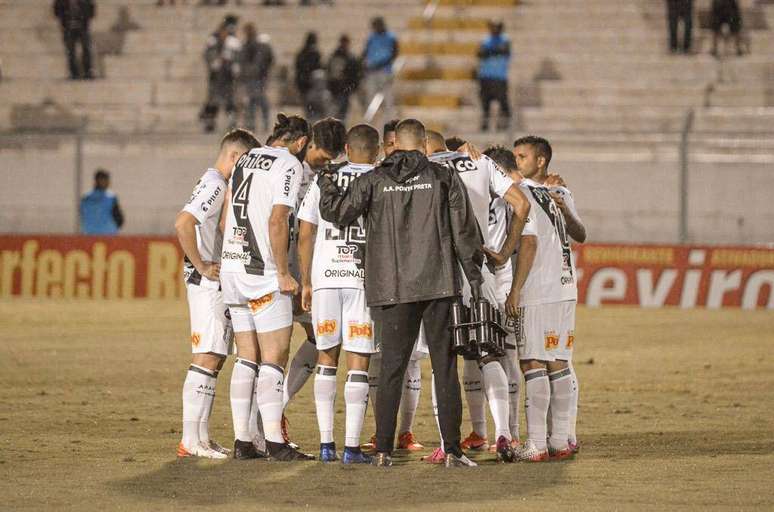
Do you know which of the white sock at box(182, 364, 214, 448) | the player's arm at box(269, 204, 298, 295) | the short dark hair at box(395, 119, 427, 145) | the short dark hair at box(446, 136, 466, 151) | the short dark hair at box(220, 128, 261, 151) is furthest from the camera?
the short dark hair at box(446, 136, 466, 151)

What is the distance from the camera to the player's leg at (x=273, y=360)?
9445 mm

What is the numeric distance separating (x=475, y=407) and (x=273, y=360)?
1.56 metres

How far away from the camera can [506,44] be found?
2612 centimetres

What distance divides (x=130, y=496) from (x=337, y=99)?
18.5 meters

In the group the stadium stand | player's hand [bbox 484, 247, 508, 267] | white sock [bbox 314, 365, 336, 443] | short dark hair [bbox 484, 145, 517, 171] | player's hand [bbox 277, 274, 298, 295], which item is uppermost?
the stadium stand

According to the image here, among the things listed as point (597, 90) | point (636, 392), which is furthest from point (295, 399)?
point (597, 90)

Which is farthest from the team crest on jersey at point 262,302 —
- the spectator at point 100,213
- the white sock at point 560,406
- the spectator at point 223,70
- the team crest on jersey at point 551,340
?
the spectator at point 223,70

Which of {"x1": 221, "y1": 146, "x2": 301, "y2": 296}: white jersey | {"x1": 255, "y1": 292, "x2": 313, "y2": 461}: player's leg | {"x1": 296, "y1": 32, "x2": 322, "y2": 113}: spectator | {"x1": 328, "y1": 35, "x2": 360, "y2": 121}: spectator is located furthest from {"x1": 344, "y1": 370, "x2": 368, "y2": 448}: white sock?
{"x1": 296, "y1": 32, "x2": 322, "y2": 113}: spectator

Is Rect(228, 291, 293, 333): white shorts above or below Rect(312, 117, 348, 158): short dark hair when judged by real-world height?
below

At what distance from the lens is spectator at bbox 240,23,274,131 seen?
84.4 feet

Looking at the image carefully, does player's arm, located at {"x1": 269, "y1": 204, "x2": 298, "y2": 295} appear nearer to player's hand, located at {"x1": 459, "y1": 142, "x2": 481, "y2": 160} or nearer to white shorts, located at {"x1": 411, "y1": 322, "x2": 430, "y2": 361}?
white shorts, located at {"x1": 411, "y1": 322, "x2": 430, "y2": 361}

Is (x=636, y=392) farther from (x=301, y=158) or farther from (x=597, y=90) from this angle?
(x=597, y=90)

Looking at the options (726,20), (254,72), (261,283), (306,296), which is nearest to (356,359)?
(306,296)

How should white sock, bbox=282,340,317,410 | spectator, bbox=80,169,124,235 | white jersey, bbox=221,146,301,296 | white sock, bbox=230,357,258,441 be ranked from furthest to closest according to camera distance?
spectator, bbox=80,169,124,235, white sock, bbox=282,340,317,410, white sock, bbox=230,357,258,441, white jersey, bbox=221,146,301,296
